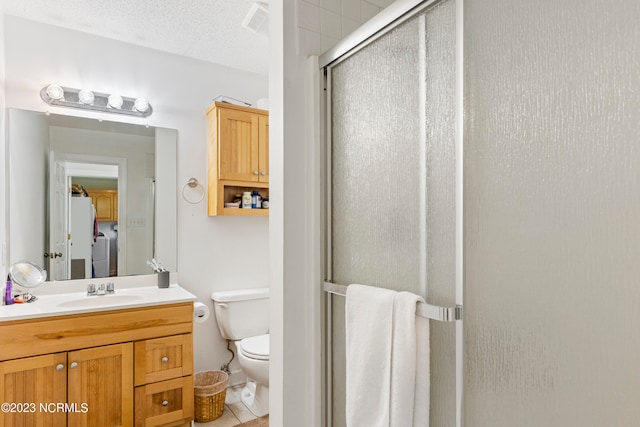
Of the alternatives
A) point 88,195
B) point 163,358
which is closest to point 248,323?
point 163,358

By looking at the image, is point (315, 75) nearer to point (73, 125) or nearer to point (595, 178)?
point (595, 178)

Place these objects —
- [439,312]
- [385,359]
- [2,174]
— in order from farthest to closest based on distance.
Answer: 1. [2,174]
2. [385,359]
3. [439,312]

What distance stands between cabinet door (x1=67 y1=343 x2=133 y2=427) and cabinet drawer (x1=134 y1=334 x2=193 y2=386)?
0.16ft

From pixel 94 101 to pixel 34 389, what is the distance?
1.61 m

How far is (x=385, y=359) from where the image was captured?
958 mm

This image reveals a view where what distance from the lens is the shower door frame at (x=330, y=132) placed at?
82 cm

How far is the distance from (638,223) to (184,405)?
7.38 ft

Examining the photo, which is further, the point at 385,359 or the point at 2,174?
the point at 2,174

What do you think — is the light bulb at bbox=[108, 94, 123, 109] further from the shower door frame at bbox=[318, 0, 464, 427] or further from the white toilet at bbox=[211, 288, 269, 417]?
the shower door frame at bbox=[318, 0, 464, 427]

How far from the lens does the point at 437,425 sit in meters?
0.91

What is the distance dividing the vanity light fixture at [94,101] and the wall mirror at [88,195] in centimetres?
9

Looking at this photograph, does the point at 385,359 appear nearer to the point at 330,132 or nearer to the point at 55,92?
the point at 330,132

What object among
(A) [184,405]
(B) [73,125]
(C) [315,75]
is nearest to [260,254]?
(A) [184,405]

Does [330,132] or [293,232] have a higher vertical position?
[330,132]
